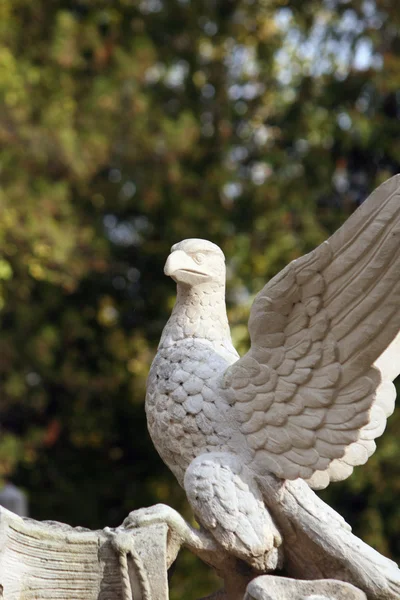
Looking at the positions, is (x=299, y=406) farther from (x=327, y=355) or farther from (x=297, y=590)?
(x=297, y=590)

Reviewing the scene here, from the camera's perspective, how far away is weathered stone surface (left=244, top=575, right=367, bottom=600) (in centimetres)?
382

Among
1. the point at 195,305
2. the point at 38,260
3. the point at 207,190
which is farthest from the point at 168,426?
the point at 207,190

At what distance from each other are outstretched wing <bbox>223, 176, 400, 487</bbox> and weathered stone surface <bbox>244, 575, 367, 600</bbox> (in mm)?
336

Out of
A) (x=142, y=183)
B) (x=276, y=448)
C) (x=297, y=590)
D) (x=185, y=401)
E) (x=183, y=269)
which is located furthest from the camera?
(x=142, y=183)

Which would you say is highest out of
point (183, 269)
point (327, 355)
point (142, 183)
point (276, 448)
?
point (142, 183)

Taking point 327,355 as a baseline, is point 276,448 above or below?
below

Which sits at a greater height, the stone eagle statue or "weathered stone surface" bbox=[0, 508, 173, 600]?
the stone eagle statue

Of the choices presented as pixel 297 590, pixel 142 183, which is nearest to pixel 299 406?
pixel 297 590

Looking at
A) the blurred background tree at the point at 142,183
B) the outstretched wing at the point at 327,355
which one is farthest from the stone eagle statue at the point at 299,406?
the blurred background tree at the point at 142,183

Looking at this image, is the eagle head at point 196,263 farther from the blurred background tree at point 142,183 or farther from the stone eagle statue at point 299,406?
the blurred background tree at point 142,183

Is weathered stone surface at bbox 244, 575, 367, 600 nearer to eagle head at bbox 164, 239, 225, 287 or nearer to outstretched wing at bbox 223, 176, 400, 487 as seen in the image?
outstretched wing at bbox 223, 176, 400, 487

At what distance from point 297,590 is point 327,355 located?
28.9 inches

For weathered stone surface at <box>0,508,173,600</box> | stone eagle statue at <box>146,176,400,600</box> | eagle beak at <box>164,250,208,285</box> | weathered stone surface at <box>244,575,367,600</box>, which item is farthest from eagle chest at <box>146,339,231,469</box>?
weathered stone surface at <box>244,575,367,600</box>

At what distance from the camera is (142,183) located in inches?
411
